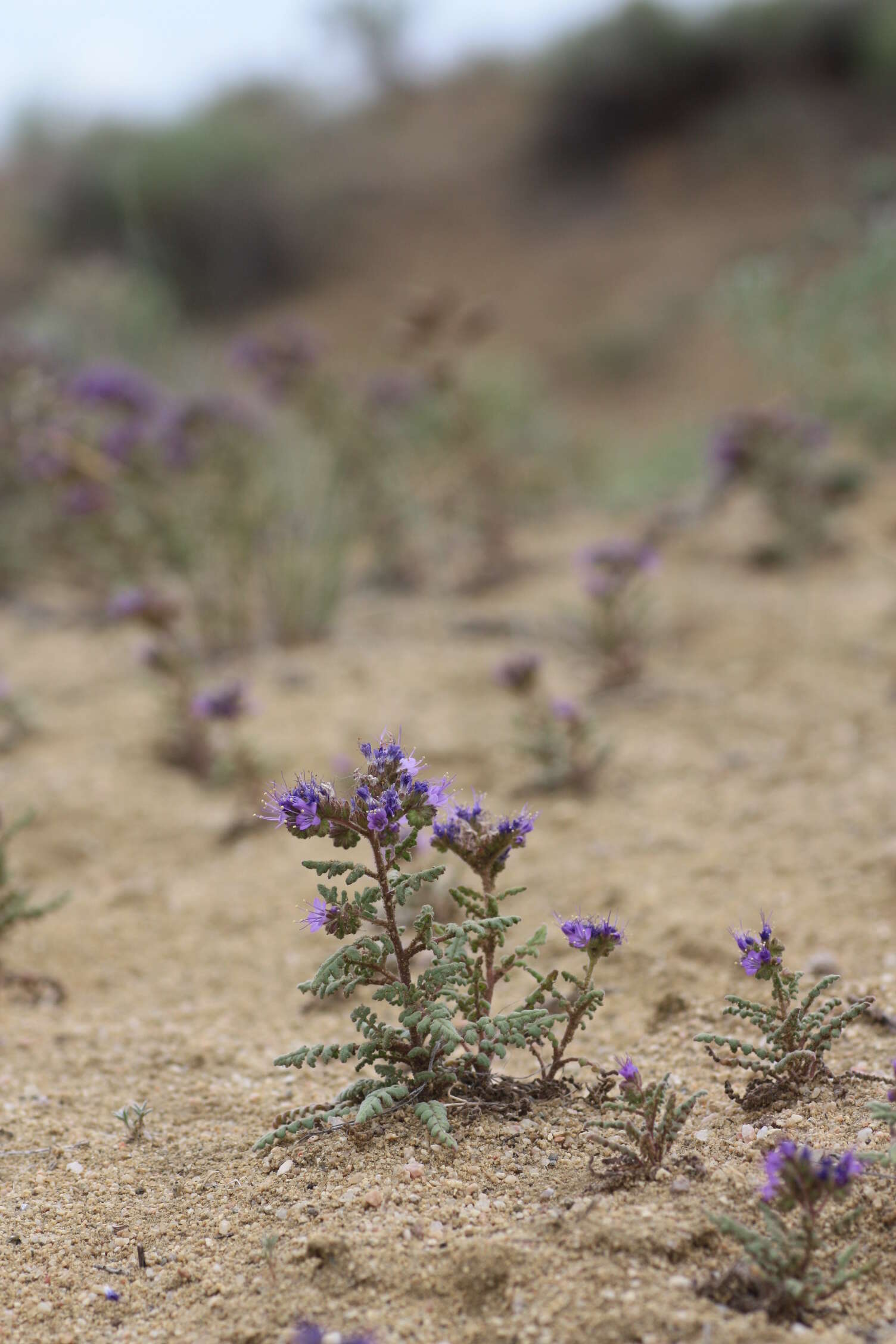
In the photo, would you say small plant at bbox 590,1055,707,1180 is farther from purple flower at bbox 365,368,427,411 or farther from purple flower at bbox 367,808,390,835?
purple flower at bbox 365,368,427,411

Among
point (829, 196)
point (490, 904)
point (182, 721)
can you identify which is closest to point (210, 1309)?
point (490, 904)

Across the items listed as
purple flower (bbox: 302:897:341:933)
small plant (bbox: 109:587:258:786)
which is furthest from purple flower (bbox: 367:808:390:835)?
small plant (bbox: 109:587:258:786)

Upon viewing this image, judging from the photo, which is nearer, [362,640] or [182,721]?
[182,721]

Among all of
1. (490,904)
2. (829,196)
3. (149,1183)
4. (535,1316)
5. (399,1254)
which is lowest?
(535,1316)

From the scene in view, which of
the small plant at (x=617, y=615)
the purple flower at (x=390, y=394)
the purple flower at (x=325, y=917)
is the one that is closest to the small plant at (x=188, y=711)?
the small plant at (x=617, y=615)

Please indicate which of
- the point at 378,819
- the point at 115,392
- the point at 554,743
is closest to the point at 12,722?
the point at 115,392

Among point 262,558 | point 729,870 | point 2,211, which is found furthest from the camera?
point 2,211

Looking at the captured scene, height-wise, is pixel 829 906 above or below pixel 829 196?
below

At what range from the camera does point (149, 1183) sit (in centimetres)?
202

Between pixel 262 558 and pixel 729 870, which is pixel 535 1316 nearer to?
pixel 729 870

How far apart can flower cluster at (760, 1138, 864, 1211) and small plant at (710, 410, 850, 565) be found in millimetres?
4132

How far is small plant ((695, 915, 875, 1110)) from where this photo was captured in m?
1.98

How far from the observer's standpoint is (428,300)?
5234 mm

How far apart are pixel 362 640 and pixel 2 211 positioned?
16.9 metres
